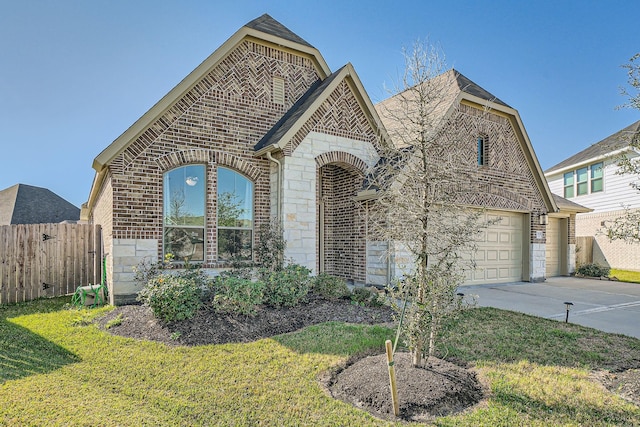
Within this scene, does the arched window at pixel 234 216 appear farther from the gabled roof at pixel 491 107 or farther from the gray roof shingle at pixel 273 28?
the gabled roof at pixel 491 107

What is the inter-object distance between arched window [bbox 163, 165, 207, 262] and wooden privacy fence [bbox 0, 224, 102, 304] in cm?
303

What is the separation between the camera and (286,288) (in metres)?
7.24

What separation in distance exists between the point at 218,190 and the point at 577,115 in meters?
14.6

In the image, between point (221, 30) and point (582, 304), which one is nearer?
point (582, 304)

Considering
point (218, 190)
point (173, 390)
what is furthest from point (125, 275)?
point (173, 390)

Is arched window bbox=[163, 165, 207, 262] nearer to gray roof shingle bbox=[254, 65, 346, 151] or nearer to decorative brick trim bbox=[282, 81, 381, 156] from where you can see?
gray roof shingle bbox=[254, 65, 346, 151]

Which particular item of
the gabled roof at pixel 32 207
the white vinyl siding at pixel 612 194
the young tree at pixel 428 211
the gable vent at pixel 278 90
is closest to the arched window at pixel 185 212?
the gable vent at pixel 278 90

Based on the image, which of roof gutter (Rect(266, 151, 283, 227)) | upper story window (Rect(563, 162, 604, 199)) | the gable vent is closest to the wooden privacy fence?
roof gutter (Rect(266, 151, 283, 227))

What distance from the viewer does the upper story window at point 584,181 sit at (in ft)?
66.8

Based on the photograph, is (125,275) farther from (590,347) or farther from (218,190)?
(590,347)

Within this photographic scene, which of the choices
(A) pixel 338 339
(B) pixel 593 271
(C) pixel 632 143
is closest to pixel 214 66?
(A) pixel 338 339

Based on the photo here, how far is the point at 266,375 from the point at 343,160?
6.69 meters

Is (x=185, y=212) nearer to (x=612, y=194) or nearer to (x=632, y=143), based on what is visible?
(x=632, y=143)

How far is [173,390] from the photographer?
388 cm
